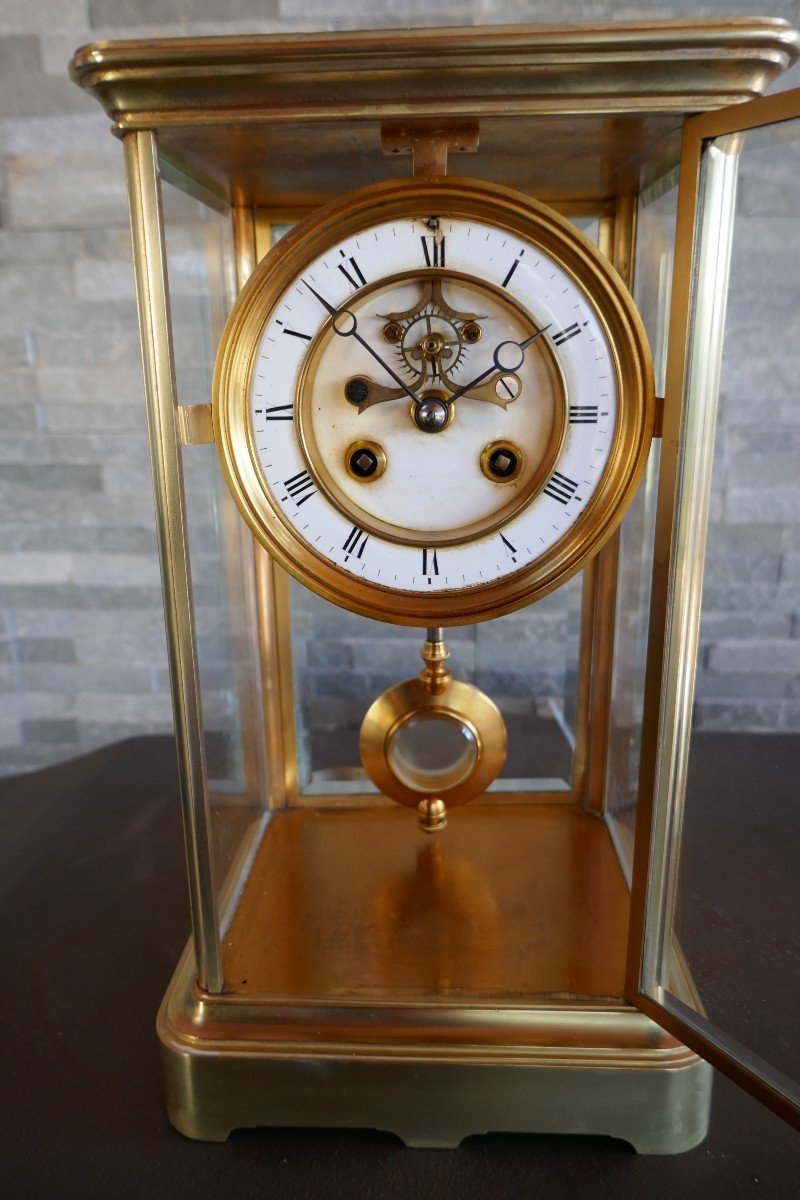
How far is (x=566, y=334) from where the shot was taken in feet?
2.31

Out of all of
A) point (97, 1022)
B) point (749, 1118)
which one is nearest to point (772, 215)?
point (749, 1118)

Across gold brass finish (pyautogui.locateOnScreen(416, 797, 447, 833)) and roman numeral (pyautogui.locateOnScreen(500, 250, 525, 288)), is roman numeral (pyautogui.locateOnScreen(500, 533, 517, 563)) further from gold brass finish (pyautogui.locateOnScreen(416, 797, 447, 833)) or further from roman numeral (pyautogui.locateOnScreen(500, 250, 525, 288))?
gold brass finish (pyautogui.locateOnScreen(416, 797, 447, 833))

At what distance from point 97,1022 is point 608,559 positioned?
0.72 metres

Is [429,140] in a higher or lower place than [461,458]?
higher

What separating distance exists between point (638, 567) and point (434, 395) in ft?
1.07

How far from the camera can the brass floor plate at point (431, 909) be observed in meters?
0.82

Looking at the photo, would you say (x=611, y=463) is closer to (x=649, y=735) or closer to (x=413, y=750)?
(x=649, y=735)

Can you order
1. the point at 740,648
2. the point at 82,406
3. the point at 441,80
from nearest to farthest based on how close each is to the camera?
Answer: 1. the point at 441,80
2. the point at 740,648
3. the point at 82,406

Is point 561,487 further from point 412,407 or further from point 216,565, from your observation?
point 216,565

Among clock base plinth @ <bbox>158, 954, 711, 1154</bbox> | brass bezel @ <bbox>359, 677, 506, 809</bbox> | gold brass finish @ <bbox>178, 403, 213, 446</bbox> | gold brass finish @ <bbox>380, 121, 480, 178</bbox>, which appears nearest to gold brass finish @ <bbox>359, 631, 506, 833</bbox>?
brass bezel @ <bbox>359, 677, 506, 809</bbox>

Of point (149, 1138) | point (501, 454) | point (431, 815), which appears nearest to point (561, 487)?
point (501, 454)

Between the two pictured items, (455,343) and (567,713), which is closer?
(455,343)

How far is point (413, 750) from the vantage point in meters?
0.98

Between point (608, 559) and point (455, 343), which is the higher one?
point (455, 343)
